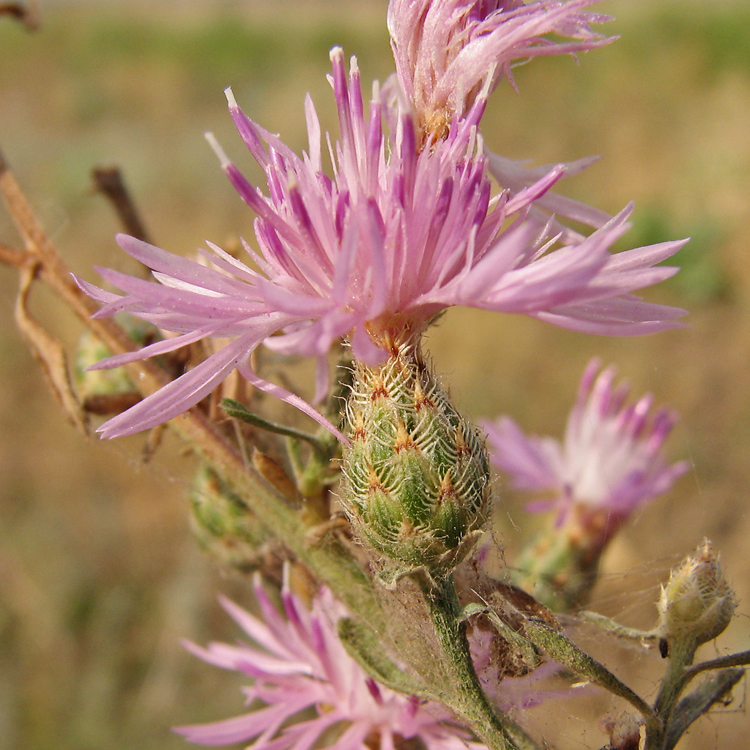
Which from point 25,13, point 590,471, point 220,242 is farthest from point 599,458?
point 220,242

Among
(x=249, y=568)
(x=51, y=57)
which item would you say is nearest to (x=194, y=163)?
(x=51, y=57)

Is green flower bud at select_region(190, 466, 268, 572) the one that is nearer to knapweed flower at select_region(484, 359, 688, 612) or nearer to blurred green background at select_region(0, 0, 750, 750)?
blurred green background at select_region(0, 0, 750, 750)

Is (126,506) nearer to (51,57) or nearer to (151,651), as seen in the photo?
(151,651)

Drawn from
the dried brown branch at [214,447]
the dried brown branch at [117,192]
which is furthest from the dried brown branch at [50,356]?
the dried brown branch at [117,192]

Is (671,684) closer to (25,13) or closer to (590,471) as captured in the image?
(590,471)

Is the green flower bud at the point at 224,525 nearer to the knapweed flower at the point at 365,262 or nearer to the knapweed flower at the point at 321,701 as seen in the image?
the knapweed flower at the point at 321,701

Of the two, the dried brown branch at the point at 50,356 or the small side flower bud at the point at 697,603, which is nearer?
the small side flower bud at the point at 697,603
